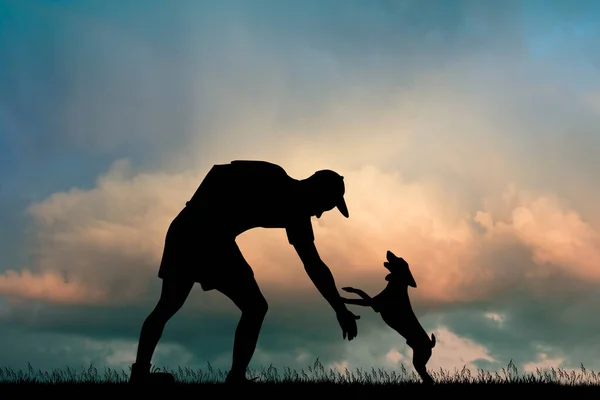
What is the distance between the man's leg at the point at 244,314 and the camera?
9.73m

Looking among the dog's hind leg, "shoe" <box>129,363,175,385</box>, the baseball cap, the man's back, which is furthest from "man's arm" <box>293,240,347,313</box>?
"shoe" <box>129,363,175,385</box>

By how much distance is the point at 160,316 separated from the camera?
9.59 m

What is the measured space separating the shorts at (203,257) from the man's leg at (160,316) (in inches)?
4.6

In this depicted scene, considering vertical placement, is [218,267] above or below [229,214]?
below

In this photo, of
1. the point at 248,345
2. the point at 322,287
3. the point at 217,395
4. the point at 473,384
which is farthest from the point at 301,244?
the point at 473,384

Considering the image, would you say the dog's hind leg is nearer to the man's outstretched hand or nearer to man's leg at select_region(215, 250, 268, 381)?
the man's outstretched hand

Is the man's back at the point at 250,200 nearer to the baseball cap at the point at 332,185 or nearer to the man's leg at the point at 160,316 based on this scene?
the baseball cap at the point at 332,185

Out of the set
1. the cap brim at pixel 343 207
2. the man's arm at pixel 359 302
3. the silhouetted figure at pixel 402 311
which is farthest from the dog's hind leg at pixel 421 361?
the cap brim at pixel 343 207

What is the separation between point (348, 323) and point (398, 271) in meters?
1.91

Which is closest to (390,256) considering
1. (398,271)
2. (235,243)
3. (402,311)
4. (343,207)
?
(398,271)

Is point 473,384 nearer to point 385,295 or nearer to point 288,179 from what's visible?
point 385,295

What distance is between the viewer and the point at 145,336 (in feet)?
31.3

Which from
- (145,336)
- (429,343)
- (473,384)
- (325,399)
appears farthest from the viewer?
(429,343)

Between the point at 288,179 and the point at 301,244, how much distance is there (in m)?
0.94
